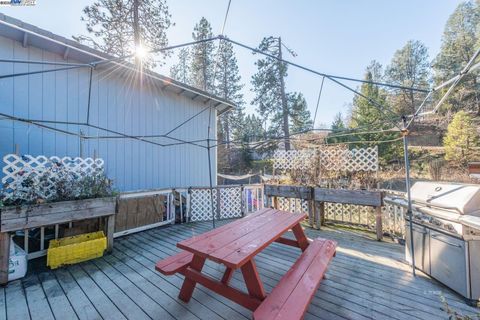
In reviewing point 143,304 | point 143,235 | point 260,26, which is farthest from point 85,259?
point 260,26

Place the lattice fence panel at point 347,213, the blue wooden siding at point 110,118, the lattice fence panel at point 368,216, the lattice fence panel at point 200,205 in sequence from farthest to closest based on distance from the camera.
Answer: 1. the lattice fence panel at point 200,205
2. the lattice fence panel at point 347,213
3. the lattice fence panel at point 368,216
4. the blue wooden siding at point 110,118

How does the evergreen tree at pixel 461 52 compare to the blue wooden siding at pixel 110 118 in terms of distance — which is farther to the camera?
the evergreen tree at pixel 461 52

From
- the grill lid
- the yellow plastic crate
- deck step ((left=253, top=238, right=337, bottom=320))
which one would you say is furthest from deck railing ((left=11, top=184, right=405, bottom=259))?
deck step ((left=253, top=238, right=337, bottom=320))

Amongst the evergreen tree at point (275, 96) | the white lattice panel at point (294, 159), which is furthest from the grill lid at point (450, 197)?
the evergreen tree at point (275, 96)

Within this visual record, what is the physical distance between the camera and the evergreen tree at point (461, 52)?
1508 cm

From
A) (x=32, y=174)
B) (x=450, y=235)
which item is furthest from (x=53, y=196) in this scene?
(x=450, y=235)

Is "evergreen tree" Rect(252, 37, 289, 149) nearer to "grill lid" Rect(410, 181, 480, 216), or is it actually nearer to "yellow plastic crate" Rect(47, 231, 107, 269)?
"grill lid" Rect(410, 181, 480, 216)

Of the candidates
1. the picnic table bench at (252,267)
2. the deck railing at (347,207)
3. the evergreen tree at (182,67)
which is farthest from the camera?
the evergreen tree at (182,67)

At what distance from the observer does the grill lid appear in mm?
2037

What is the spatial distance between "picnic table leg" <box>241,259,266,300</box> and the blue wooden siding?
3.92 m

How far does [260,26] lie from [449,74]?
20793 mm

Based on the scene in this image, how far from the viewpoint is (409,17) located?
5.69 metres

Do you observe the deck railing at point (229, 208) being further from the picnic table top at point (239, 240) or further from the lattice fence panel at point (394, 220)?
the picnic table top at point (239, 240)

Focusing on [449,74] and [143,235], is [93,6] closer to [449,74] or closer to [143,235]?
[143,235]
